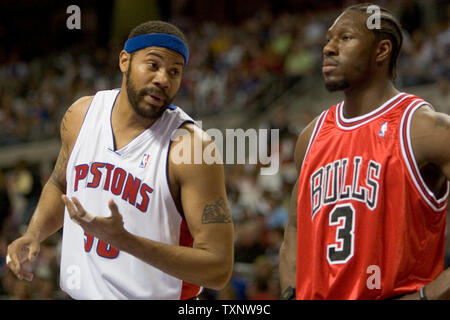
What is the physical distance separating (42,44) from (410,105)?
546 inches

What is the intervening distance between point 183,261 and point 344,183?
753 millimetres

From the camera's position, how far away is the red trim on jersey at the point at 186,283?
124 inches

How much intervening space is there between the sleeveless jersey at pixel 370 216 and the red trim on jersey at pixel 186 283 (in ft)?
1.56

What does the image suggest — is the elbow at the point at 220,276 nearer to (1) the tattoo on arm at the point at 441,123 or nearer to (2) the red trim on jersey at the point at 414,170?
(2) the red trim on jersey at the point at 414,170

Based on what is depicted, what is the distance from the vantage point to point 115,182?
3143 mm

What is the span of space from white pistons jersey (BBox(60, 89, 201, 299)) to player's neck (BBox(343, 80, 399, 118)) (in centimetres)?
76

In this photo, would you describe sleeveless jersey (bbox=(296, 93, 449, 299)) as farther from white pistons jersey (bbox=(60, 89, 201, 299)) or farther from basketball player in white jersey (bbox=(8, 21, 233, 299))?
white pistons jersey (bbox=(60, 89, 201, 299))

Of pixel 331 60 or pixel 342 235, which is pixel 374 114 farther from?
pixel 342 235

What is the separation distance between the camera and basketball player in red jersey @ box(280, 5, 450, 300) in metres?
2.81

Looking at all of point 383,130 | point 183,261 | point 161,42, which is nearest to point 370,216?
point 383,130

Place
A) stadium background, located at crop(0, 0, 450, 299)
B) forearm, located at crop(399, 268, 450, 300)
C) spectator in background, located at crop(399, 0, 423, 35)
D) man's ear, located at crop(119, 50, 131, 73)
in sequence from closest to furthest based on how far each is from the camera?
forearm, located at crop(399, 268, 450, 300)
man's ear, located at crop(119, 50, 131, 73)
stadium background, located at crop(0, 0, 450, 299)
spectator in background, located at crop(399, 0, 423, 35)

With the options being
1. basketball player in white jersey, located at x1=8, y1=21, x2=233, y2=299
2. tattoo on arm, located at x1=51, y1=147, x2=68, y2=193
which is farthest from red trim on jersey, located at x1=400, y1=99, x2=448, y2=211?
tattoo on arm, located at x1=51, y1=147, x2=68, y2=193

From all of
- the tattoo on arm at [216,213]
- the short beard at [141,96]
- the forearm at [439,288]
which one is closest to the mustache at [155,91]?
the short beard at [141,96]

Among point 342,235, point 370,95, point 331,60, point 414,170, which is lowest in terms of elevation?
point 342,235
